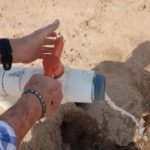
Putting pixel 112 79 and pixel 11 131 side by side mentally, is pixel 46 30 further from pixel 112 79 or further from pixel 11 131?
pixel 112 79

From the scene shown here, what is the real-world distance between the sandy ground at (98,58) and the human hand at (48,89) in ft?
1.98

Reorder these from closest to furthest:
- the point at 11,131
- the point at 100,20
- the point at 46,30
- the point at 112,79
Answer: the point at 11,131 → the point at 46,30 → the point at 112,79 → the point at 100,20

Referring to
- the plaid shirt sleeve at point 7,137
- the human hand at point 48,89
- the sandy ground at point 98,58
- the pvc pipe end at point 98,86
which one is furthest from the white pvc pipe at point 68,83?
the sandy ground at point 98,58

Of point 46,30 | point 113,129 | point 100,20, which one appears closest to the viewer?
point 46,30

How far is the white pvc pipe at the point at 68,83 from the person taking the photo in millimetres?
824

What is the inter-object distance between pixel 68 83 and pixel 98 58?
89 centimetres

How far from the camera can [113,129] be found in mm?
1408

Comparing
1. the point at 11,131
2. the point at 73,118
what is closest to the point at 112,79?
the point at 73,118

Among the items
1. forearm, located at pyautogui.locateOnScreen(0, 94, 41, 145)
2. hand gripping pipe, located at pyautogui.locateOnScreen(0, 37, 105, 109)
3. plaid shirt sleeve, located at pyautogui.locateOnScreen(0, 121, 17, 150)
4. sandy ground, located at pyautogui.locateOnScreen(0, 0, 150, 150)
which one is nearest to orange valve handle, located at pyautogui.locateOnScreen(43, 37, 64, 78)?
hand gripping pipe, located at pyautogui.locateOnScreen(0, 37, 105, 109)

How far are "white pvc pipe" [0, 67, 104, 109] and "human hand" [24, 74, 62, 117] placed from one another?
139 millimetres

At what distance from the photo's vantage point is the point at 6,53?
2.82 feet

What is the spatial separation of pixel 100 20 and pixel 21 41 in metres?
1.18

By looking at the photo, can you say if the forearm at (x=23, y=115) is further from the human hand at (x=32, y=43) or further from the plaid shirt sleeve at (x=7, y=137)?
the human hand at (x=32, y=43)

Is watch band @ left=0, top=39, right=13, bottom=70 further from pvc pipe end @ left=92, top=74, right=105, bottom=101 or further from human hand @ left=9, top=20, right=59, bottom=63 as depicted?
pvc pipe end @ left=92, top=74, right=105, bottom=101
